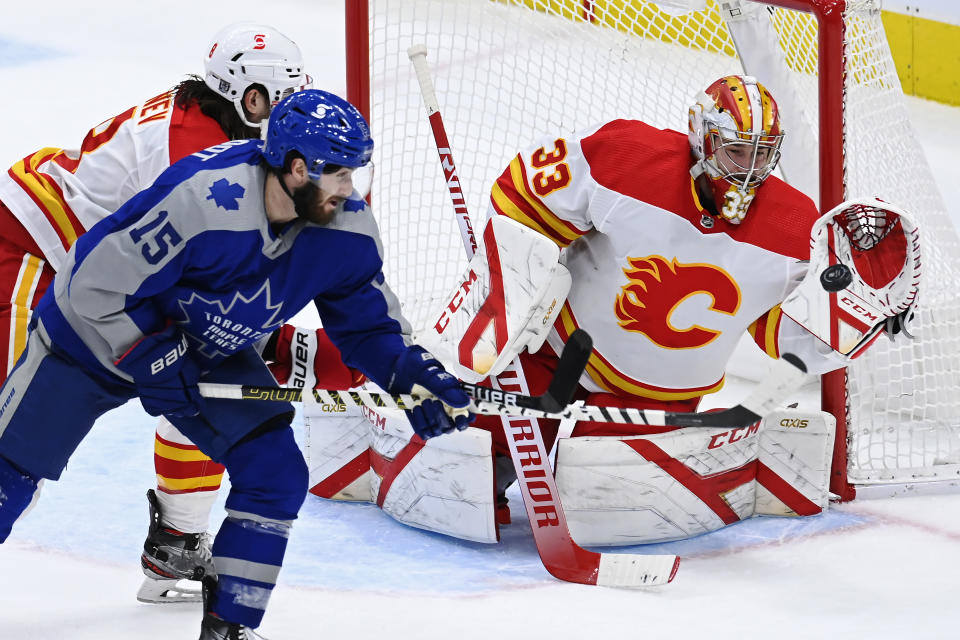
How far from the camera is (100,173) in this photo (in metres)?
2.59

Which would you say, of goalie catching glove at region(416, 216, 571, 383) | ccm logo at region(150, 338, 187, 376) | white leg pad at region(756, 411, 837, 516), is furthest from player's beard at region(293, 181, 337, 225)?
white leg pad at region(756, 411, 837, 516)

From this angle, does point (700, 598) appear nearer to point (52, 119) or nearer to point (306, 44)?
point (52, 119)

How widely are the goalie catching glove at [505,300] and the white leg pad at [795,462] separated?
0.65 metres

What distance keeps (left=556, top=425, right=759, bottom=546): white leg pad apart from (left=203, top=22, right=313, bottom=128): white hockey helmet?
1.00m

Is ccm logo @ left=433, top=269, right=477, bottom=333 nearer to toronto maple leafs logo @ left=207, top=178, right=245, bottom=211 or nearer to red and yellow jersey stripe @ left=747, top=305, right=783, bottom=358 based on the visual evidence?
red and yellow jersey stripe @ left=747, top=305, right=783, bottom=358

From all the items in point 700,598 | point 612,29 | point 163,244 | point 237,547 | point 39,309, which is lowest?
point 700,598

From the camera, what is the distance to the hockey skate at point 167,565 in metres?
2.62

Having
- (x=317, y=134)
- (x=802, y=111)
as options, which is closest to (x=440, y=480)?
(x=317, y=134)

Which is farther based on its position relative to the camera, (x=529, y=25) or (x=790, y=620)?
(x=529, y=25)

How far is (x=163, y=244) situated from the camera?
2.04m

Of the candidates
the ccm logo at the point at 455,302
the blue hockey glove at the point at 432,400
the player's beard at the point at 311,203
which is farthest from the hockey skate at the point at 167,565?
the player's beard at the point at 311,203

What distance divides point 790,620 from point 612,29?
2.05 m

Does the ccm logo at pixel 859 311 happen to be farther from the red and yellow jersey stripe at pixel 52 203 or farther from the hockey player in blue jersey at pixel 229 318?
the red and yellow jersey stripe at pixel 52 203

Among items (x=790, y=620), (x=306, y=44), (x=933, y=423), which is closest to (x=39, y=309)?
(x=790, y=620)
